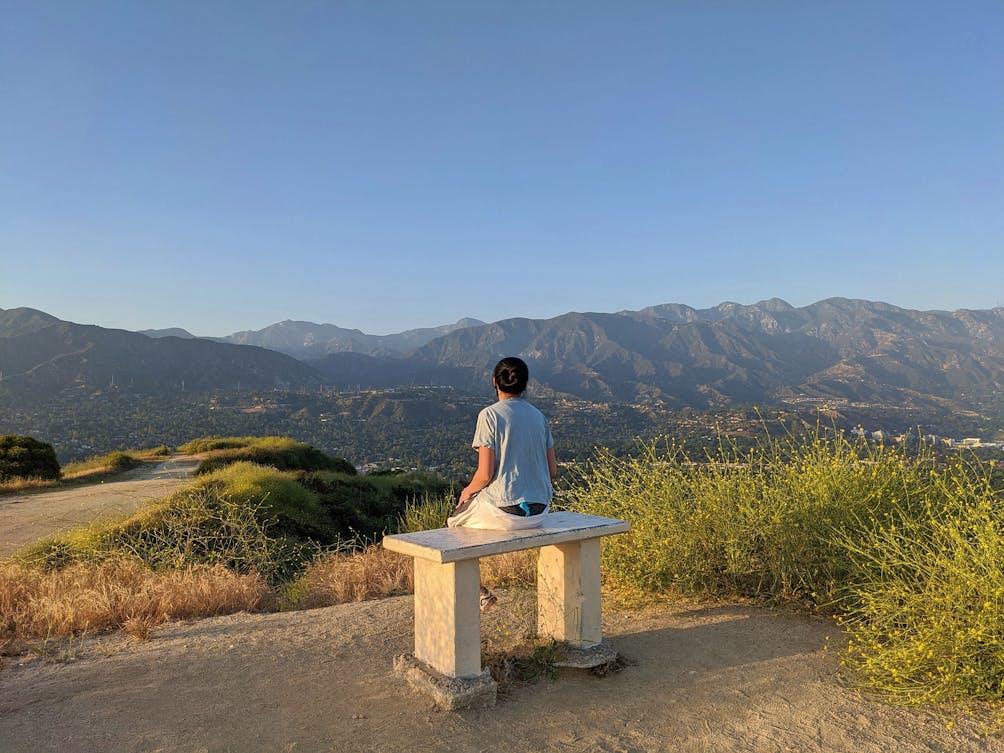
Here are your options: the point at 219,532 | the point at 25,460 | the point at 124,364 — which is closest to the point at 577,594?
the point at 219,532

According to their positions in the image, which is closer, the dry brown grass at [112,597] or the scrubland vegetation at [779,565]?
the scrubland vegetation at [779,565]

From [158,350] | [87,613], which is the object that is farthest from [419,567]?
[158,350]

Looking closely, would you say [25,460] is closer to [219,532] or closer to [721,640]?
[219,532]

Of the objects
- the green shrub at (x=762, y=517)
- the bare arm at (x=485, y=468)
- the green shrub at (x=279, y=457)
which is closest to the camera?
the bare arm at (x=485, y=468)

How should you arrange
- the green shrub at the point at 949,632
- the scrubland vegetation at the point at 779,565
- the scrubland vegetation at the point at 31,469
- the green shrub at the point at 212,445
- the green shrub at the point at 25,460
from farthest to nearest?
the green shrub at the point at 212,445, the green shrub at the point at 25,460, the scrubland vegetation at the point at 31,469, the scrubland vegetation at the point at 779,565, the green shrub at the point at 949,632

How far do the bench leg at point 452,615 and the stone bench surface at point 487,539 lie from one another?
0.13 m

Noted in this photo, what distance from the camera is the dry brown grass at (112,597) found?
5.48 meters

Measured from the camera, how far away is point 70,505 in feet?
48.7

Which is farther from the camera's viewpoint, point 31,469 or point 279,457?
point 279,457

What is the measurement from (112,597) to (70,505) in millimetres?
10935

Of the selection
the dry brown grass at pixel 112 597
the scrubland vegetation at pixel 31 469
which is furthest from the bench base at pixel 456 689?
the scrubland vegetation at pixel 31 469

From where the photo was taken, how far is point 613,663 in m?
4.43

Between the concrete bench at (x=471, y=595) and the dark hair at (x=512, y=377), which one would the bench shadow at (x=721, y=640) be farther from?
the dark hair at (x=512, y=377)

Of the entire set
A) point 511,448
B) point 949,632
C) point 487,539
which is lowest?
point 949,632
